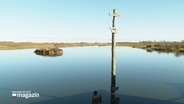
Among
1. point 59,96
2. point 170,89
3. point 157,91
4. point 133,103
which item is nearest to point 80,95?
point 59,96

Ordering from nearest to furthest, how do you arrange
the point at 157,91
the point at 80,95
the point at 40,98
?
the point at 40,98, the point at 80,95, the point at 157,91

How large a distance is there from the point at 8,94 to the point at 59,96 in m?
4.73

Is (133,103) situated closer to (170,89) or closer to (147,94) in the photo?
(147,94)

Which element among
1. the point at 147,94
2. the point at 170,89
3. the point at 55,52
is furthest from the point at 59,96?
the point at 55,52

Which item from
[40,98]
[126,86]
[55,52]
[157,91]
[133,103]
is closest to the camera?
[133,103]

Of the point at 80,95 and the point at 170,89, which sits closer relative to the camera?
the point at 80,95

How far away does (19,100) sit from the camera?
14.5 meters

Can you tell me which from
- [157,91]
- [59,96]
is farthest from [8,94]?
[157,91]

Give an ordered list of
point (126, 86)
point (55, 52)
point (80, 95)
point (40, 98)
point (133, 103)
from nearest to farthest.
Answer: point (133, 103) < point (40, 98) < point (80, 95) < point (126, 86) < point (55, 52)

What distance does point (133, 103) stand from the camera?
1404cm

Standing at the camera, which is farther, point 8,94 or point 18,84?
point 18,84

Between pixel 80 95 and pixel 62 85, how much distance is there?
4298mm

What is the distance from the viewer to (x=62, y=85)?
1988 cm

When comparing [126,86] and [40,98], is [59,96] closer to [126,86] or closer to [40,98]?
[40,98]
